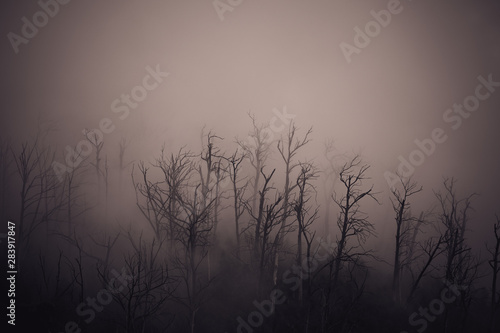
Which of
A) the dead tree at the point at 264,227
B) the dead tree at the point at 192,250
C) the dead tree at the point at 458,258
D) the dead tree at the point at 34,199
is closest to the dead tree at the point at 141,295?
the dead tree at the point at 192,250

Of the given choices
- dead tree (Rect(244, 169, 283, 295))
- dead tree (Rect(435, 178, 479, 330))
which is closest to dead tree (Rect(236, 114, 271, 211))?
dead tree (Rect(244, 169, 283, 295))

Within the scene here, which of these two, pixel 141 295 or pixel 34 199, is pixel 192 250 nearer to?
pixel 141 295

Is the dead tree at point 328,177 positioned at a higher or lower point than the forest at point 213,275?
higher

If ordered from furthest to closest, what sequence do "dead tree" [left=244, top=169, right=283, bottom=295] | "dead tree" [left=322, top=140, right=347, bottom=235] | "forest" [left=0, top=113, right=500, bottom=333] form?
"dead tree" [left=322, top=140, right=347, bottom=235]
"dead tree" [left=244, top=169, right=283, bottom=295]
"forest" [left=0, top=113, right=500, bottom=333]

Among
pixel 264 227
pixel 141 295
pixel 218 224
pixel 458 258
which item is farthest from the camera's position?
pixel 218 224

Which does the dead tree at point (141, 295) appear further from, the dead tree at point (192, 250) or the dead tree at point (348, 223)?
the dead tree at point (348, 223)

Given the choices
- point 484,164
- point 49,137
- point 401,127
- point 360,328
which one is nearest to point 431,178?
point 484,164

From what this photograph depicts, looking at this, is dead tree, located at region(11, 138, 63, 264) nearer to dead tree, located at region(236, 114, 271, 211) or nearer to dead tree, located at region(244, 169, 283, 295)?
dead tree, located at region(244, 169, 283, 295)

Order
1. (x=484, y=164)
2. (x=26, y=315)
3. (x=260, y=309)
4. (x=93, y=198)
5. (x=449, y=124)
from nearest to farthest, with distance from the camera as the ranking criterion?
(x=26, y=315) → (x=260, y=309) → (x=93, y=198) → (x=484, y=164) → (x=449, y=124)

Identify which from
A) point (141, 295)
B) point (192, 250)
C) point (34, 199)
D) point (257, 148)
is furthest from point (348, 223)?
point (34, 199)

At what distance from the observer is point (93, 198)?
26359 millimetres

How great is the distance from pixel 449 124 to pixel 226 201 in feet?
313

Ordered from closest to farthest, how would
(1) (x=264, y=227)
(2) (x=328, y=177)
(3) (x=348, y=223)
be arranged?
(1) (x=264, y=227)
(3) (x=348, y=223)
(2) (x=328, y=177)

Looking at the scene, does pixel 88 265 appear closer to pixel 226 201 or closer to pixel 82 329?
pixel 82 329
